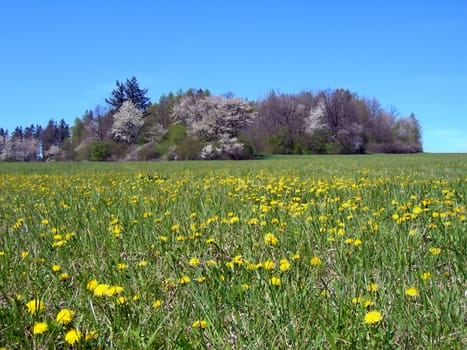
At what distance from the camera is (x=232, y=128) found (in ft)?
175

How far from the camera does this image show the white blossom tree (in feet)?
193

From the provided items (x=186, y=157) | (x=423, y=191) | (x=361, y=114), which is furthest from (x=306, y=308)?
(x=361, y=114)

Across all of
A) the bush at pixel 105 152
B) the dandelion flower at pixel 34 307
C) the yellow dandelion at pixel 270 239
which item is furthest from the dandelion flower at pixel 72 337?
the bush at pixel 105 152

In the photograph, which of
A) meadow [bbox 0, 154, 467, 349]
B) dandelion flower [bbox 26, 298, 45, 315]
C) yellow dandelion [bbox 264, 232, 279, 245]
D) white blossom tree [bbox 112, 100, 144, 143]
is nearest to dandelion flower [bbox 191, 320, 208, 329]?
meadow [bbox 0, 154, 467, 349]

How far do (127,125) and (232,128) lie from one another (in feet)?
52.6

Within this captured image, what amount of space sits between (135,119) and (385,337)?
5966 cm

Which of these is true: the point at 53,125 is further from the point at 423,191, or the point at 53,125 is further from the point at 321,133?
the point at 423,191

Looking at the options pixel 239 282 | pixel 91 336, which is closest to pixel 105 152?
pixel 239 282

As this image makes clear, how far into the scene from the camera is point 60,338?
1.64 metres

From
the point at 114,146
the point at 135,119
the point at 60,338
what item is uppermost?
the point at 135,119

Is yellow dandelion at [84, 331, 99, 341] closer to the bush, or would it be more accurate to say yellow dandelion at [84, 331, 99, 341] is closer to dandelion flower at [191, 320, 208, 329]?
dandelion flower at [191, 320, 208, 329]

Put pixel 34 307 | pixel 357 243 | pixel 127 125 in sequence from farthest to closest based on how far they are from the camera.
→ pixel 127 125
pixel 357 243
pixel 34 307

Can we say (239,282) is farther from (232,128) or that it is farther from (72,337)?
(232,128)

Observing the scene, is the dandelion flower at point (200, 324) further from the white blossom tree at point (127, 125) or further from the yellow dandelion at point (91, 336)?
the white blossom tree at point (127, 125)
